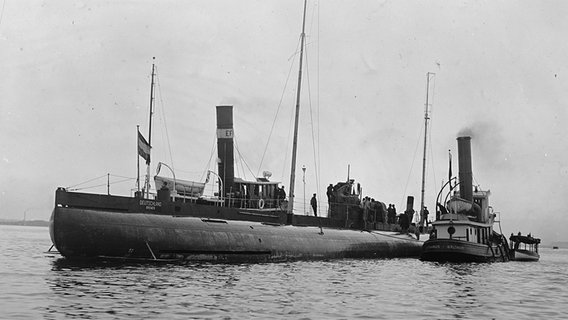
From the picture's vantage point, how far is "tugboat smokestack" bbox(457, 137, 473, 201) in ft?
164

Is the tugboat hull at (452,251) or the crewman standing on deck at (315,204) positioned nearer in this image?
the tugboat hull at (452,251)

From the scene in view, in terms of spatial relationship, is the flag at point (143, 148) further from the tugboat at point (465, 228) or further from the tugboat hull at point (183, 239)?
the tugboat at point (465, 228)

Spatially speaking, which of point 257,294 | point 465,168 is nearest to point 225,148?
point 465,168

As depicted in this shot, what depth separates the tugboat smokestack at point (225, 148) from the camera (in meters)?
43.6

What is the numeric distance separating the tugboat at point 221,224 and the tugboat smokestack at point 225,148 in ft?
0.22

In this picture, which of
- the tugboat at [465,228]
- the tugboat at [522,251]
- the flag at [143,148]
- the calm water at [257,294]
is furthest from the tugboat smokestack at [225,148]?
the tugboat at [522,251]

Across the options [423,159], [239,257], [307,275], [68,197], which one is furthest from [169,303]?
[423,159]

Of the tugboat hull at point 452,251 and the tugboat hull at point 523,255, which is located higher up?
the tugboat hull at point 452,251

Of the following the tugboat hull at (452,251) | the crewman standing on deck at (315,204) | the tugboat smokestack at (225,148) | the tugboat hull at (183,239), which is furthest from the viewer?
the crewman standing on deck at (315,204)

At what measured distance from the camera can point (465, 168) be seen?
5062 cm

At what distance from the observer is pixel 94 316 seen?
16.8 metres

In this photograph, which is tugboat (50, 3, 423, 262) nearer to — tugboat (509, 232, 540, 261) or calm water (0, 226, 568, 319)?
calm water (0, 226, 568, 319)

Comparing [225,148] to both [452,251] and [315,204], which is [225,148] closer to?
[315,204]

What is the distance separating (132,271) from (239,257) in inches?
375
